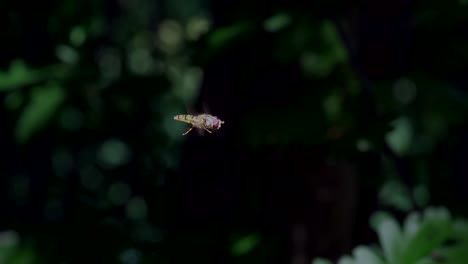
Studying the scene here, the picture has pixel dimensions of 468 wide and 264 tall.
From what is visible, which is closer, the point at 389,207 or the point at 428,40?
the point at 428,40

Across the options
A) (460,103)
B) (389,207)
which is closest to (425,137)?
(460,103)

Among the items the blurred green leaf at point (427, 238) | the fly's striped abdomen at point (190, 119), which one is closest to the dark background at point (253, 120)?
the fly's striped abdomen at point (190, 119)

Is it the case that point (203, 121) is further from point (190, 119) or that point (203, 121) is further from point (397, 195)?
point (397, 195)

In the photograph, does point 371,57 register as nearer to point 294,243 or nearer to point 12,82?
point 294,243

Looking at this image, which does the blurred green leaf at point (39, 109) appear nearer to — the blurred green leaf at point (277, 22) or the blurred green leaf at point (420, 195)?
the blurred green leaf at point (277, 22)

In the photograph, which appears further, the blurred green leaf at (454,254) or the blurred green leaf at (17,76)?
the blurred green leaf at (17,76)

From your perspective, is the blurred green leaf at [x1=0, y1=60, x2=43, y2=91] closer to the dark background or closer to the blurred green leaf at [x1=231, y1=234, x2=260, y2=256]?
the dark background

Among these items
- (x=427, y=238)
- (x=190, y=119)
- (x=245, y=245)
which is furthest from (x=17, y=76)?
(x=427, y=238)
